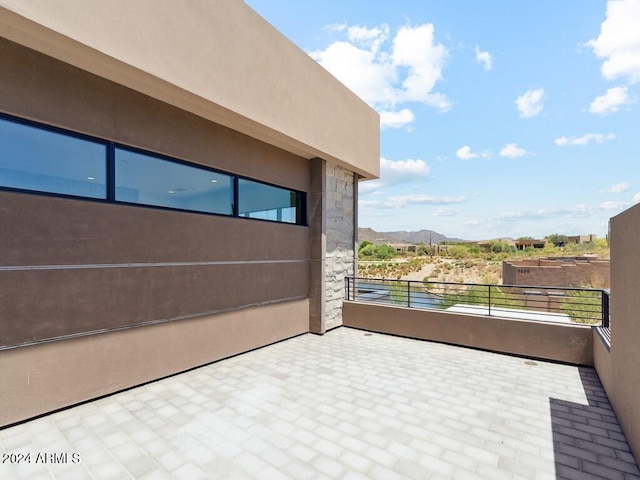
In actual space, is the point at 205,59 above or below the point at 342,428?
above

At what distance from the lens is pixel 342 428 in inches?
122

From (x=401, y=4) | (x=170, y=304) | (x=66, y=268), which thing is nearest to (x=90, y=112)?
(x=66, y=268)

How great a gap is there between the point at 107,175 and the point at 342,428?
13.3ft

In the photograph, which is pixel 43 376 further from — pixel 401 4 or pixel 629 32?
pixel 629 32

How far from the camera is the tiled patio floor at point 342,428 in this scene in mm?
2502

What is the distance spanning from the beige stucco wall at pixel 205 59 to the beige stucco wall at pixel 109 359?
3139 mm

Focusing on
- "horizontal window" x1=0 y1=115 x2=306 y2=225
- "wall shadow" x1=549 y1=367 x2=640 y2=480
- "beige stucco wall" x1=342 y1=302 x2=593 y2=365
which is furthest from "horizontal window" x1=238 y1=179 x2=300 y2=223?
"wall shadow" x1=549 y1=367 x2=640 y2=480

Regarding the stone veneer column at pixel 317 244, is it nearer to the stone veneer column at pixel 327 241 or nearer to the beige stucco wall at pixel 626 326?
the stone veneer column at pixel 327 241

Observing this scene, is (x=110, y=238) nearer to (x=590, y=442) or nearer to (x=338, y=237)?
(x=338, y=237)

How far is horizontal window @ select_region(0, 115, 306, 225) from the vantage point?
10.7 ft

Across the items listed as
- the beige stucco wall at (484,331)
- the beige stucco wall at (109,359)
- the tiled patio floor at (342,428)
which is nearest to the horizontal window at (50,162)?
the beige stucco wall at (109,359)

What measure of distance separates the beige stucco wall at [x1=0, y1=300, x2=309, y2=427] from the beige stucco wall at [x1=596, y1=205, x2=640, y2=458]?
201 inches

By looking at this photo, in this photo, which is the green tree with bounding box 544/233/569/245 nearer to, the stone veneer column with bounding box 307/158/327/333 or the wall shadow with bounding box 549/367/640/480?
the stone veneer column with bounding box 307/158/327/333

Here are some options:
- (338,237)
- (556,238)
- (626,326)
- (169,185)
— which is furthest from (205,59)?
(556,238)
